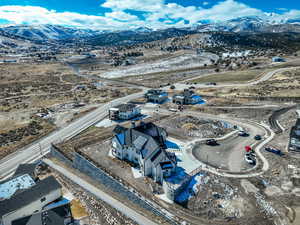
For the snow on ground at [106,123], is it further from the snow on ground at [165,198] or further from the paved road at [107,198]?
the snow on ground at [165,198]

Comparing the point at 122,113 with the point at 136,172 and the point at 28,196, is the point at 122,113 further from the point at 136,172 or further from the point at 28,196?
the point at 28,196

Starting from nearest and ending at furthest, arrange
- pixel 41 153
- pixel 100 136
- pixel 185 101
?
pixel 41 153 → pixel 100 136 → pixel 185 101

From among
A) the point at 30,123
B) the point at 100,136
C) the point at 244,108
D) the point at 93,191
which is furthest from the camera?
the point at 244,108

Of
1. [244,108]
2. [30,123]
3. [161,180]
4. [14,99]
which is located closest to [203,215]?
[161,180]

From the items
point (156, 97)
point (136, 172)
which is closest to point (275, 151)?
point (136, 172)

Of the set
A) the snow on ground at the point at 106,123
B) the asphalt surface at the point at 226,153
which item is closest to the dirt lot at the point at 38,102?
the snow on ground at the point at 106,123

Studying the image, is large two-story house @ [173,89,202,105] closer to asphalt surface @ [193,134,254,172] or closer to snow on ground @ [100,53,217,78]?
asphalt surface @ [193,134,254,172]

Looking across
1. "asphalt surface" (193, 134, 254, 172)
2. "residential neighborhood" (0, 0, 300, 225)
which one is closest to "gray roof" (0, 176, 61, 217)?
"residential neighborhood" (0, 0, 300, 225)

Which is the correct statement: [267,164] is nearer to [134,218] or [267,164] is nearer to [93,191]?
[134,218]
